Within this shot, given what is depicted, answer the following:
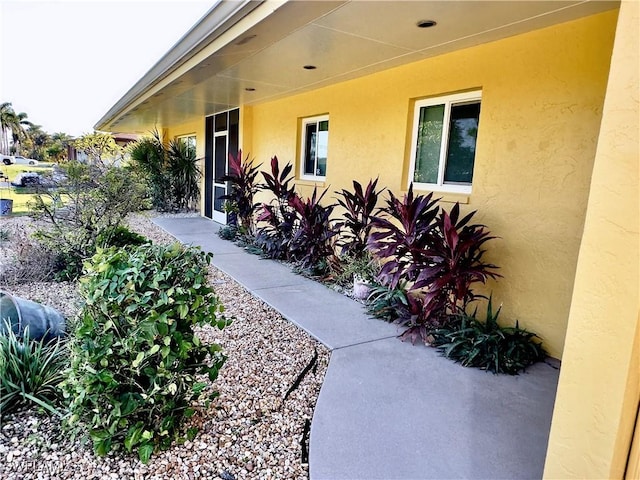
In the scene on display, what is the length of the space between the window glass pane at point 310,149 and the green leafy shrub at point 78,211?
3.17 m

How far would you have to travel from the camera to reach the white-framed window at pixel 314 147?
6.87 metres

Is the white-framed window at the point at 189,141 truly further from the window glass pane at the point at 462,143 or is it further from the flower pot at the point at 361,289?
the window glass pane at the point at 462,143

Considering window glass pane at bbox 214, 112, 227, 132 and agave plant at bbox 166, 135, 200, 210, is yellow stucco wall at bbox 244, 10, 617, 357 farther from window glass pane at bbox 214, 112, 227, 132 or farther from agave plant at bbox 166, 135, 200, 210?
agave plant at bbox 166, 135, 200, 210

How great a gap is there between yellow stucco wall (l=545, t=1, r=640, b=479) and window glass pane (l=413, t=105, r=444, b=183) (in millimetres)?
3597

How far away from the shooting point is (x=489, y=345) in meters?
3.45

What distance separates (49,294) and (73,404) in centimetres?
315

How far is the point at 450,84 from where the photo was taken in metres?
4.38

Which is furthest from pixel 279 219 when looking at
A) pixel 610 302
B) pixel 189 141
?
pixel 189 141

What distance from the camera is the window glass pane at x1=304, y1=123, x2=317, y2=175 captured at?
23.6 ft

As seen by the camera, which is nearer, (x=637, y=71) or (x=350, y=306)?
(x=637, y=71)

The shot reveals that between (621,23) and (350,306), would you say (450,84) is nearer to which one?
(350,306)

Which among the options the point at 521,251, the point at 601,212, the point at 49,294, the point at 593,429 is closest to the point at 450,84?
the point at 521,251

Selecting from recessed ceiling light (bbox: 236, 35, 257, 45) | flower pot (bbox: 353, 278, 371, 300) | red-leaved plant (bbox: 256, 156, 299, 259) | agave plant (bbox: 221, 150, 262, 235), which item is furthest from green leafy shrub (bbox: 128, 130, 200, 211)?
flower pot (bbox: 353, 278, 371, 300)

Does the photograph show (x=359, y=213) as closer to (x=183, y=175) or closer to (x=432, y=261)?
(x=432, y=261)
